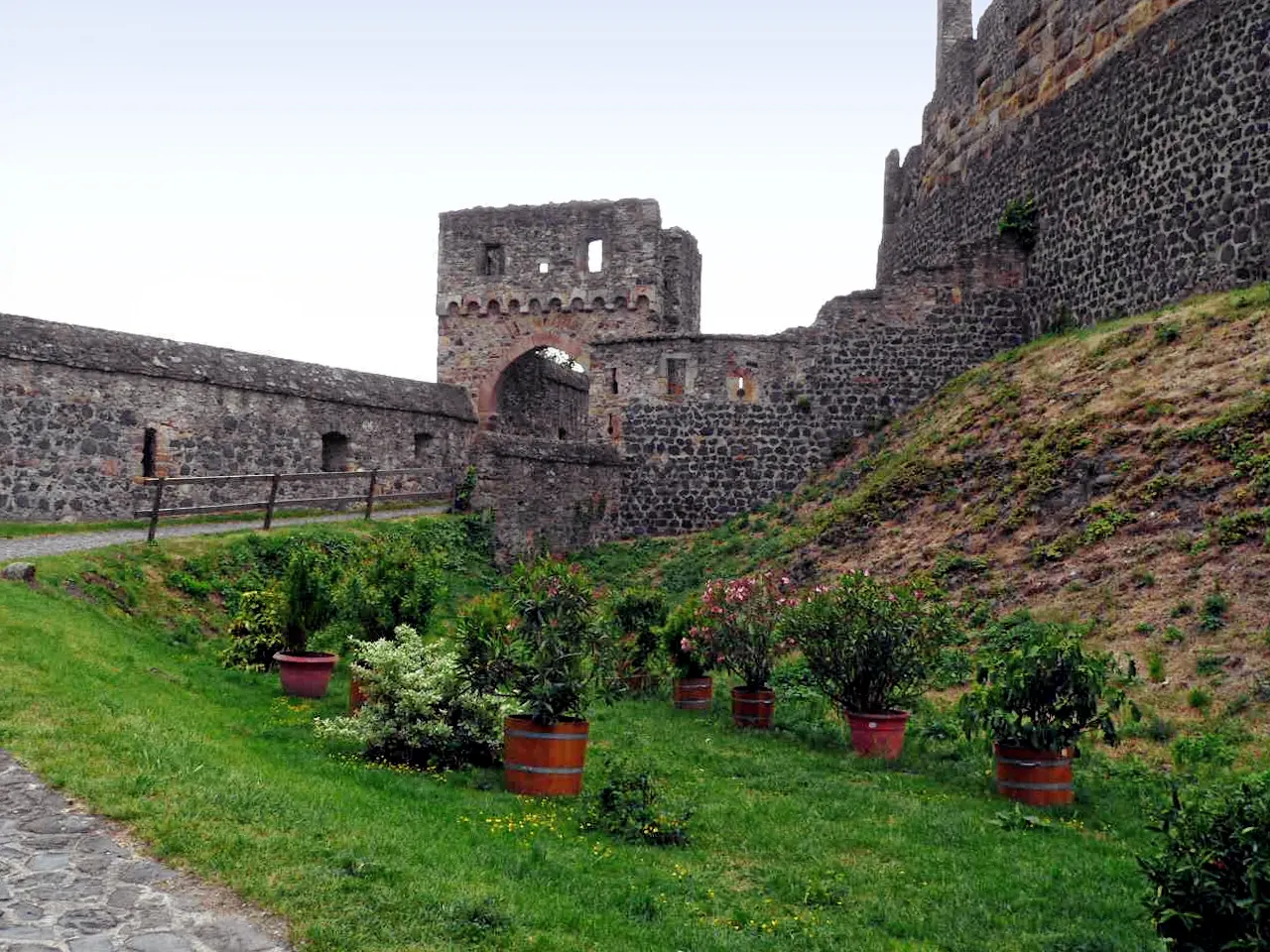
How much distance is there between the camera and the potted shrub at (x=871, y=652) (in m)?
10.3

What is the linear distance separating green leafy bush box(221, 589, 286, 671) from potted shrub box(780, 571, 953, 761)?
6365 mm

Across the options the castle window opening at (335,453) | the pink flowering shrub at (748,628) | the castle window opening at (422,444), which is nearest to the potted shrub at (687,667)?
the pink flowering shrub at (748,628)

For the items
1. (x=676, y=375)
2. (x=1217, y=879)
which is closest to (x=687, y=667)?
(x=1217, y=879)

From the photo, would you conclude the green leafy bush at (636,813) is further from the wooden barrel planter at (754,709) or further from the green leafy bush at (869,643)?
the wooden barrel planter at (754,709)

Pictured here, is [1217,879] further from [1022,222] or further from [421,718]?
[1022,222]

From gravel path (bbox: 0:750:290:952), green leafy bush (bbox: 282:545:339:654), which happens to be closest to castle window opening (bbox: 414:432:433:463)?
green leafy bush (bbox: 282:545:339:654)

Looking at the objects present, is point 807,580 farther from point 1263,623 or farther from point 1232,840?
point 1232,840

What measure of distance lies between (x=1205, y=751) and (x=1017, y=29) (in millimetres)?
18762

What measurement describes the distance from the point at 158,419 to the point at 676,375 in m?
11.1

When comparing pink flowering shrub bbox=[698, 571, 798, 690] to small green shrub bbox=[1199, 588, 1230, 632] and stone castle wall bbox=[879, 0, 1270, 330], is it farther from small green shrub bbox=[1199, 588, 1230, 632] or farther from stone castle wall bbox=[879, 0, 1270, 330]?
stone castle wall bbox=[879, 0, 1270, 330]

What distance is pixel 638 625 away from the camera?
558 inches

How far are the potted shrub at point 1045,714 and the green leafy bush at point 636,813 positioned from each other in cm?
280

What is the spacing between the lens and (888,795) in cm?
868

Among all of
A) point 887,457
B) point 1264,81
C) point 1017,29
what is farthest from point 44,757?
point 1017,29
